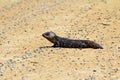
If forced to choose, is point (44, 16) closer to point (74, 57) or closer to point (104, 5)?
point (104, 5)

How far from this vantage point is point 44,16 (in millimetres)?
24797

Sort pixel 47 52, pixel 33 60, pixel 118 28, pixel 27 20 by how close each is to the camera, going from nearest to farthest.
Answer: pixel 33 60 → pixel 47 52 → pixel 118 28 → pixel 27 20

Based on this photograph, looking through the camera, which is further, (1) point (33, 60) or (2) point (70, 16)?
(2) point (70, 16)

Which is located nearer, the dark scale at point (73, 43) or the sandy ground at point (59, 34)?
the sandy ground at point (59, 34)

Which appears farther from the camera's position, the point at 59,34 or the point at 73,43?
the point at 59,34

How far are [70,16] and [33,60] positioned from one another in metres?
9.27

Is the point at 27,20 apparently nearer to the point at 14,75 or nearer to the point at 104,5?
the point at 104,5

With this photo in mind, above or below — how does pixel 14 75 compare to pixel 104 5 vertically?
below

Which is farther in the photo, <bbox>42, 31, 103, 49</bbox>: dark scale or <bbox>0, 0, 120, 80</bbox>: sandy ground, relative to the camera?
<bbox>42, 31, 103, 49</bbox>: dark scale

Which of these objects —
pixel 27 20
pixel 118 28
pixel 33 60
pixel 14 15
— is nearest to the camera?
pixel 33 60

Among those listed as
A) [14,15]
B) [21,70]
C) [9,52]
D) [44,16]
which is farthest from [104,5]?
[21,70]

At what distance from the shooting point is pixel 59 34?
808 inches

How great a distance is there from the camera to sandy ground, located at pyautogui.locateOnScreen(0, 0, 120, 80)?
551 inches

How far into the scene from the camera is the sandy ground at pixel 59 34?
14.0 m
